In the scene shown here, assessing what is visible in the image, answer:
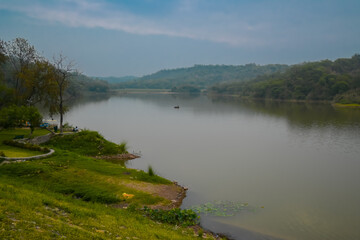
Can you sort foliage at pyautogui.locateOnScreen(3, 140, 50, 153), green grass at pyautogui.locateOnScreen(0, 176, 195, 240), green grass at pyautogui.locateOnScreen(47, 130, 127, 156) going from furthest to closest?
green grass at pyautogui.locateOnScreen(47, 130, 127, 156), foliage at pyautogui.locateOnScreen(3, 140, 50, 153), green grass at pyautogui.locateOnScreen(0, 176, 195, 240)

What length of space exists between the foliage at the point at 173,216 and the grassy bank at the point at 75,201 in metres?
0.50

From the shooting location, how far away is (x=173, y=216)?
13500 millimetres

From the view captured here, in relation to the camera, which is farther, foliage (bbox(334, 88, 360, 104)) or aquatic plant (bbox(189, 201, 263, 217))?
foliage (bbox(334, 88, 360, 104))

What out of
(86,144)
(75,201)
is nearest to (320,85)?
(86,144)

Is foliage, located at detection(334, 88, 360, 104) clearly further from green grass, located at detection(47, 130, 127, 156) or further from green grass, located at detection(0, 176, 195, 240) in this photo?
green grass, located at detection(0, 176, 195, 240)

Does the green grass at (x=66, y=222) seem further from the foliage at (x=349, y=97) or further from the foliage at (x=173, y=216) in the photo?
the foliage at (x=349, y=97)

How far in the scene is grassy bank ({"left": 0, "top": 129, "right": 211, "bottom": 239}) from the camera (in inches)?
326

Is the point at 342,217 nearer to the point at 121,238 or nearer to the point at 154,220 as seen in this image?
the point at 154,220

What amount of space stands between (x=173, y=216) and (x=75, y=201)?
427 centimetres

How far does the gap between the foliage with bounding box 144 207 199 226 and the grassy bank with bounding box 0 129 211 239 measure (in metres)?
0.50

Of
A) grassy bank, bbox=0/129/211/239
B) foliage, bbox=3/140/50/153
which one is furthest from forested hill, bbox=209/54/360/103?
foliage, bbox=3/140/50/153

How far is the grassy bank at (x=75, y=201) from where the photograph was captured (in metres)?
8.28

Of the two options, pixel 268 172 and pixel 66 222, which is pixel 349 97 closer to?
pixel 268 172

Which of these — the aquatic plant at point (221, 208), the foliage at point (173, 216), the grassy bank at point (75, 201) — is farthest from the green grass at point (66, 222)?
the aquatic plant at point (221, 208)
